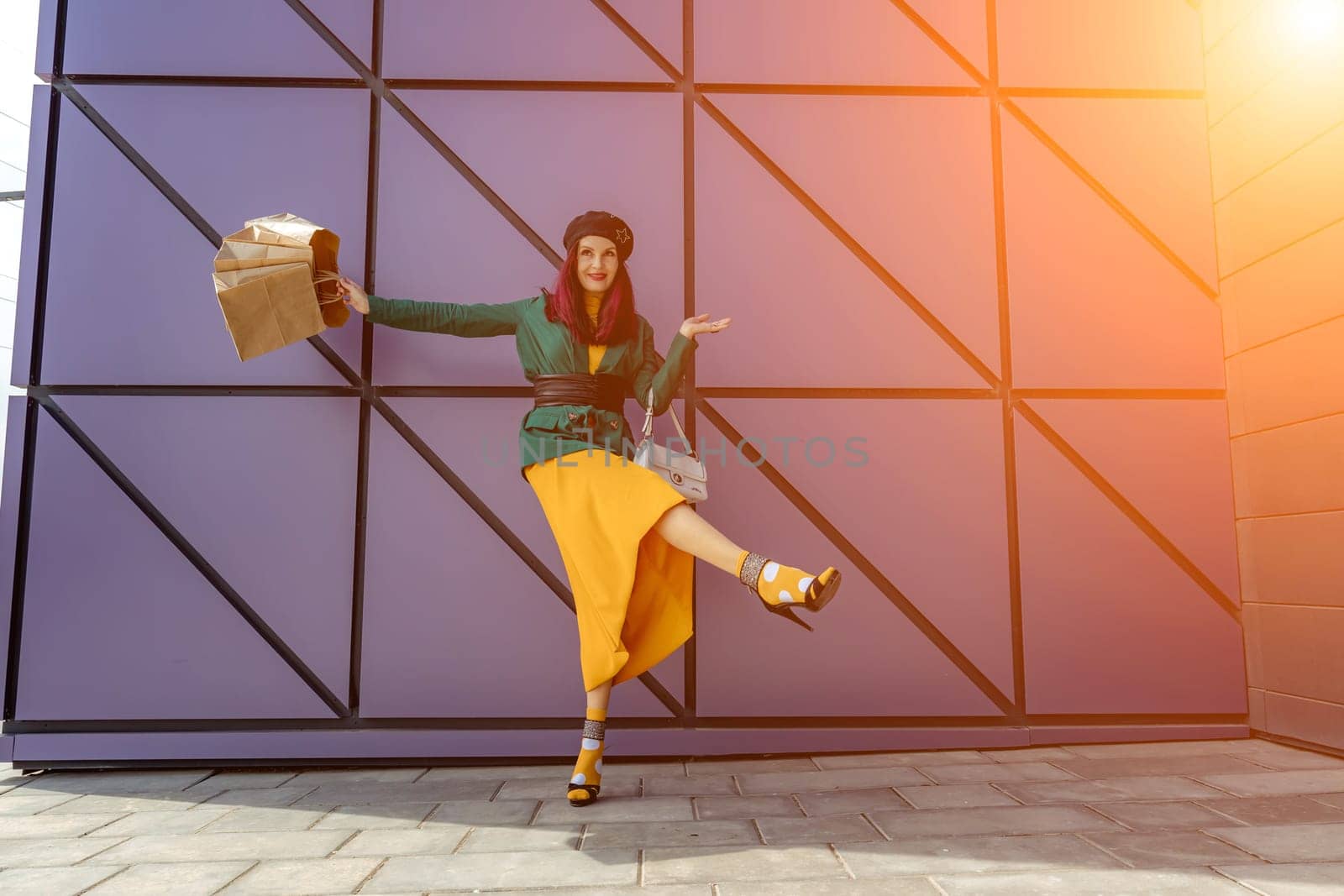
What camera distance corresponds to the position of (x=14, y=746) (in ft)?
9.70

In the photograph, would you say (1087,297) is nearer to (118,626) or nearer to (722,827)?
(722,827)

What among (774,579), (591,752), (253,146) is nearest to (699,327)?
(774,579)

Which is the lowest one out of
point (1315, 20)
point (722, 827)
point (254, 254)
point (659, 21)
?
point (722, 827)

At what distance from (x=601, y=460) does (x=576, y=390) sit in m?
0.26

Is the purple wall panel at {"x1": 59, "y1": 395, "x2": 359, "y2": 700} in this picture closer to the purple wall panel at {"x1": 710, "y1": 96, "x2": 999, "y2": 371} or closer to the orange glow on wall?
the purple wall panel at {"x1": 710, "y1": 96, "x2": 999, "y2": 371}

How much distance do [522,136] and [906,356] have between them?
1.82 meters

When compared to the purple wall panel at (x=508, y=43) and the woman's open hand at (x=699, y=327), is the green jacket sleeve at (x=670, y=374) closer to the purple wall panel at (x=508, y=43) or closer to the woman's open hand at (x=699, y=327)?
the woman's open hand at (x=699, y=327)

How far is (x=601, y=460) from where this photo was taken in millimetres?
2533

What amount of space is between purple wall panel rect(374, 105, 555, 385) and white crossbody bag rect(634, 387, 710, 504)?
2.66 ft

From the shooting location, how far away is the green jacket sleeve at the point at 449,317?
2.73 m

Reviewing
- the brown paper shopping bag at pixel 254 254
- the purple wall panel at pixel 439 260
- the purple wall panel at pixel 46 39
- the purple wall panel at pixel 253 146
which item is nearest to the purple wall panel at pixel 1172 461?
the purple wall panel at pixel 439 260

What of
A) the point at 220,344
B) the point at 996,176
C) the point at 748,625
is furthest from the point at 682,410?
the point at 220,344

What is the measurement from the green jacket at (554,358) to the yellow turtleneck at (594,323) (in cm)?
2

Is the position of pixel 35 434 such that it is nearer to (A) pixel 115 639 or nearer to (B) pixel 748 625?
(A) pixel 115 639
